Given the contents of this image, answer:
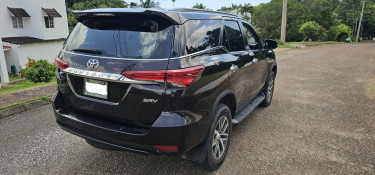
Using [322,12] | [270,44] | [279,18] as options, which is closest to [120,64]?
[270,44]

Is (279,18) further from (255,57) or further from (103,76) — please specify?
(103,76)

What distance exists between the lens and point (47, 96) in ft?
17.7

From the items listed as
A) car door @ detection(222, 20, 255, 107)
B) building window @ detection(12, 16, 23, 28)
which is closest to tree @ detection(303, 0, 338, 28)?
building window @ detection(12, 16, 23, 28)

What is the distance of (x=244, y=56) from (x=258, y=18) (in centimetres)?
4155

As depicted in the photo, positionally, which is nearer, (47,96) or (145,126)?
(145,126)

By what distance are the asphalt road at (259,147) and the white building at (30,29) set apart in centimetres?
2414

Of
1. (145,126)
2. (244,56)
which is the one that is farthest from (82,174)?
(244,56)

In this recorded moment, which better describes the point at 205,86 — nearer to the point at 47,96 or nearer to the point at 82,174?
the point at 82,174

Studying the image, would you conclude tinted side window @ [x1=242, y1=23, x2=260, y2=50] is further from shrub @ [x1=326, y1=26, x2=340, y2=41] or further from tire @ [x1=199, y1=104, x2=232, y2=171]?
shrub @ [x1=326, y1=26, x2=340, y2=41]

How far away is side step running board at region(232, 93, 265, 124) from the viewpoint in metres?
3.58

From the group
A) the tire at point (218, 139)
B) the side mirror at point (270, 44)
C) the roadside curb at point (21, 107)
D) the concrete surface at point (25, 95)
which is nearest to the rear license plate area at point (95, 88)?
the tire at point (218, 139)

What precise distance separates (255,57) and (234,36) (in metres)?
0.71

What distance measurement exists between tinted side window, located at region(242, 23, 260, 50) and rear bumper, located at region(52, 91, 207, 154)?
80.3 inches

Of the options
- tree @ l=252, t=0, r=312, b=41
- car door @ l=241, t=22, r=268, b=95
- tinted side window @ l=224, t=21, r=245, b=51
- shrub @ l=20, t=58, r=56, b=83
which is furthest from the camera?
tree @ l=252, t=0, r=312, b=41
